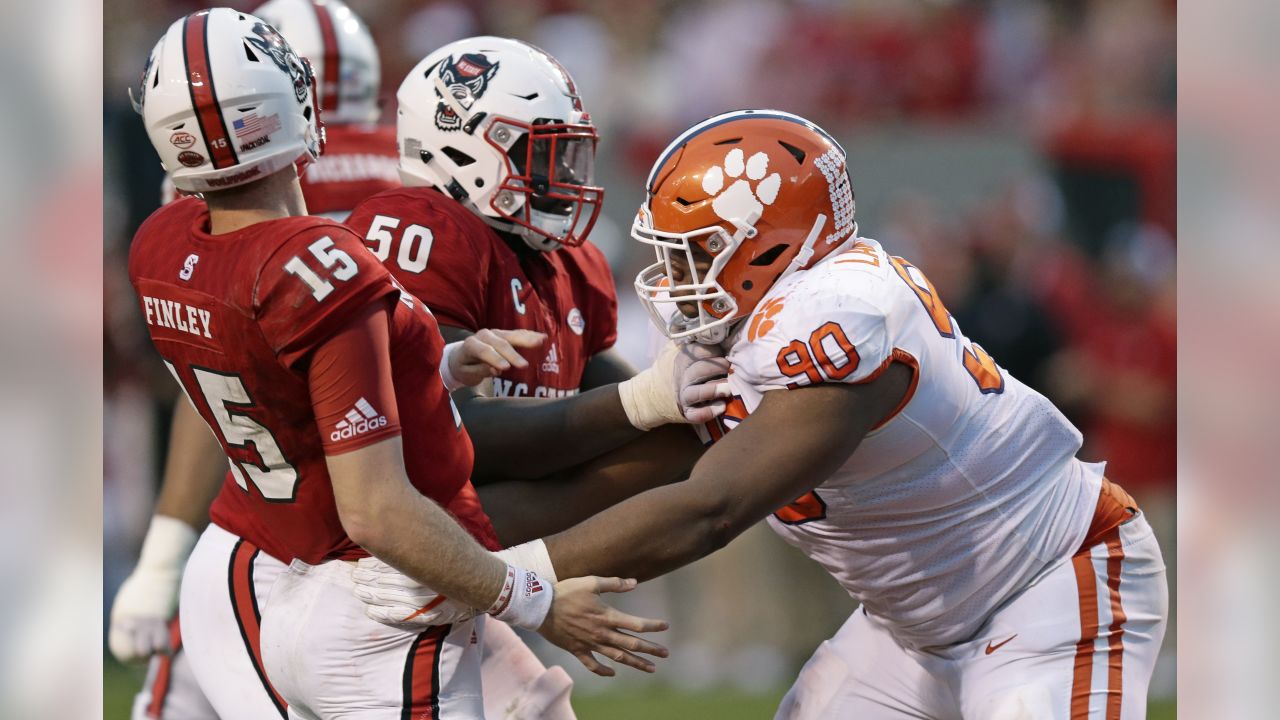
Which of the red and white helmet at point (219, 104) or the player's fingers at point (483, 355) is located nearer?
the red and white helmet at point (219, 104)

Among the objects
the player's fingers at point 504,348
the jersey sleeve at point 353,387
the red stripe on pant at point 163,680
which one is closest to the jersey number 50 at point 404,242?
the player's fingers at point 504,348

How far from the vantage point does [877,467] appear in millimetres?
2771

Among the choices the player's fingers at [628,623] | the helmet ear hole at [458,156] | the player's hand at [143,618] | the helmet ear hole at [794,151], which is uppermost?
the helmet ear hole at [794,151]

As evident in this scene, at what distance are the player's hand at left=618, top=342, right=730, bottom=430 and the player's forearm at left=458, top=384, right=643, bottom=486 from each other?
0.07m

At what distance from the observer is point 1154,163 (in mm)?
7273

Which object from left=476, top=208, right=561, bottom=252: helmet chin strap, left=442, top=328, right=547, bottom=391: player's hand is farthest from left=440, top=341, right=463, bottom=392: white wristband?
left=476, top=208, right=561, bottom=252: helmet chin strap

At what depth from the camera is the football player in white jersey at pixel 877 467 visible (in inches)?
100

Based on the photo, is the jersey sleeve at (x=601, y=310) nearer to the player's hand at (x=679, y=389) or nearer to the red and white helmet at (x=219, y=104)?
the player's hand at (x=679, y=389)

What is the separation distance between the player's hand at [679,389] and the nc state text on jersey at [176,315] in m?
0.99

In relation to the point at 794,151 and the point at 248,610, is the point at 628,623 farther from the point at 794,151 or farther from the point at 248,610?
the point at 794,151

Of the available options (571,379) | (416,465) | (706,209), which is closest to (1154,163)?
(571,379)
